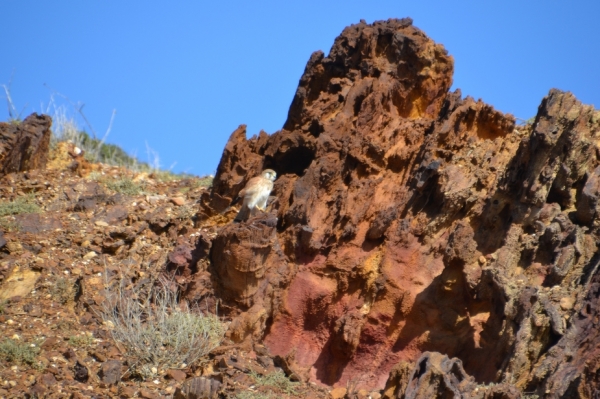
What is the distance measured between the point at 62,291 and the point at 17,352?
145 cm

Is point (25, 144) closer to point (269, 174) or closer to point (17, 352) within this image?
point (269, 174)

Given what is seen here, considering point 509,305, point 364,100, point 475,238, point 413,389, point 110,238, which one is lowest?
point 413,389

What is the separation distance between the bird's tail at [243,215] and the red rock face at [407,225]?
34 cm

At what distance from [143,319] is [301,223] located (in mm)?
2132

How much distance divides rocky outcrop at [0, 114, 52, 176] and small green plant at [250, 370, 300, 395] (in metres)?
5.89

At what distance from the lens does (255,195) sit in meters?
10.5

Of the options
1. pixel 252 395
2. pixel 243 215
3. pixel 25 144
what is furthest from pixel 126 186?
pixel 252 395

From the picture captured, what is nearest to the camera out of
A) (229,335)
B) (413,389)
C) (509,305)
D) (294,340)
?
(413,389)

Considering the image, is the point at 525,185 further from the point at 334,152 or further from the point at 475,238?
the point at 334,152

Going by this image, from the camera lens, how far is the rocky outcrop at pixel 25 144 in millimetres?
12891

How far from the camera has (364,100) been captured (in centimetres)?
1106

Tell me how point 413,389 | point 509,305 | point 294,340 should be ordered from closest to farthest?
1. point 413,389
2. point 509,305
3. point 294,340

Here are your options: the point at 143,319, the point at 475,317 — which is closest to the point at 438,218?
the point at 475,317

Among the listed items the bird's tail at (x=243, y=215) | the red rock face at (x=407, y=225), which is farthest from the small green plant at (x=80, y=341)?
the bird's tail at (x=243, y=215)
